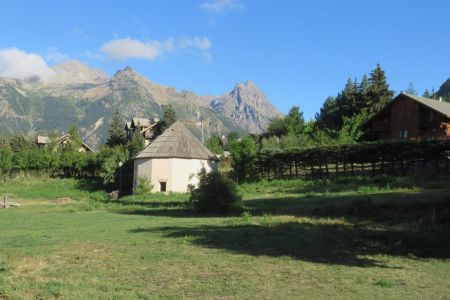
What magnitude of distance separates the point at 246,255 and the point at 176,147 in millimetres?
39283

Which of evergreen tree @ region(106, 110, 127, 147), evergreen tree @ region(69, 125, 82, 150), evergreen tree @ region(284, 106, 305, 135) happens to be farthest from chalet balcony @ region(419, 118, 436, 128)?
evergreen tree @ region(106, 110, 127, 147)

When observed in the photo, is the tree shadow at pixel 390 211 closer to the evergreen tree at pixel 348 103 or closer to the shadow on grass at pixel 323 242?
the shadow on grass at pixel 323 242

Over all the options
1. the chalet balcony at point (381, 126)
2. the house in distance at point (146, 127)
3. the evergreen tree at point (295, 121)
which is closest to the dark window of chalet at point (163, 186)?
the chalet balcony at point (381, 126)

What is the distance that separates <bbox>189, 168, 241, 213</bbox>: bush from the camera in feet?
93.8

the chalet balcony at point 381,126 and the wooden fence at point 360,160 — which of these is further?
the chalet balcony at point 381,126

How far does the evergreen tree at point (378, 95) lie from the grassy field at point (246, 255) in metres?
57.9

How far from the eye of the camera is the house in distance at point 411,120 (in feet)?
204

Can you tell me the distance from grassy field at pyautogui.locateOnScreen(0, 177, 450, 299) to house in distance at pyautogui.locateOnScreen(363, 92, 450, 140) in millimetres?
42610

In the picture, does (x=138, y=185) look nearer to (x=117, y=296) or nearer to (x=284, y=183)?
(x=284, y=183)

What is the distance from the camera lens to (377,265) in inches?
→ 497

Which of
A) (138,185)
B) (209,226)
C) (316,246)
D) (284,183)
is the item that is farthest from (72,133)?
(316,246)

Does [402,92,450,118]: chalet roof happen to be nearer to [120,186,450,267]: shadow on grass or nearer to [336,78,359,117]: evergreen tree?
[336,78,359,117]: evergreen tree

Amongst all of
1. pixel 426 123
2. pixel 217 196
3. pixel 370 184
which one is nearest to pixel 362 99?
pixel 426 123

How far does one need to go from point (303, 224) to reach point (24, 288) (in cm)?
1165
